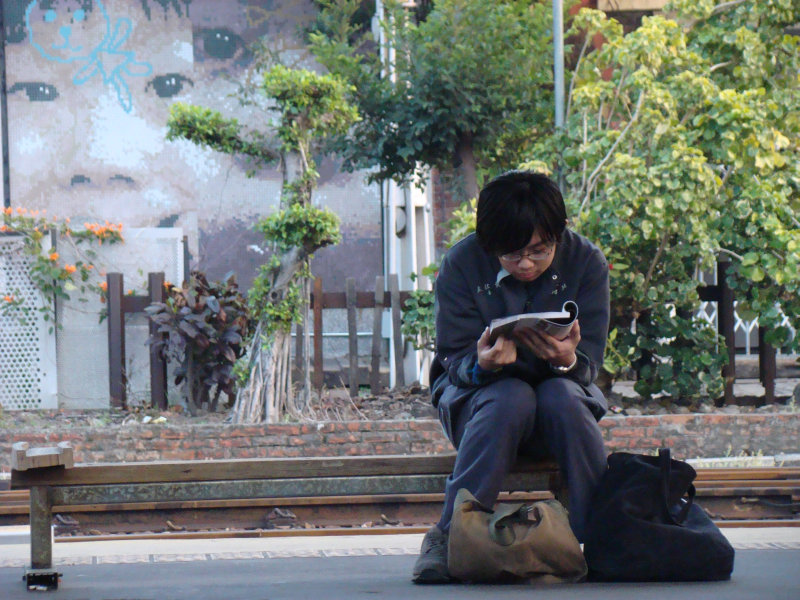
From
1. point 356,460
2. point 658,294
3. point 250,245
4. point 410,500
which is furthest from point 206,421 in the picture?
point 356,460

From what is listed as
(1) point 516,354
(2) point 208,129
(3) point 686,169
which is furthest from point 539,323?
(2) point 208,129

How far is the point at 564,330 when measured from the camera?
296 cm

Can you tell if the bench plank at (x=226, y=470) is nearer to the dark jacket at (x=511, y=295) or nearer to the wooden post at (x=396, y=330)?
the dark jacket at (x=511, y=295)

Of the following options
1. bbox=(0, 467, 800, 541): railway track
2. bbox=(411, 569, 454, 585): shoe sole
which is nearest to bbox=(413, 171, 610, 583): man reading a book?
bbox=(411, 569, 454, 585): shoe sole

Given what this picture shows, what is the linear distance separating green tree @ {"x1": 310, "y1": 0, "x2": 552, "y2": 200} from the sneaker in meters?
6.71

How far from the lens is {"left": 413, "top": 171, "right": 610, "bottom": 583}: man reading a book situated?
117 inches

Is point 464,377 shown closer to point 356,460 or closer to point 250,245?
point 356,460

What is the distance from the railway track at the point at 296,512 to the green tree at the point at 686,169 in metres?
2.72

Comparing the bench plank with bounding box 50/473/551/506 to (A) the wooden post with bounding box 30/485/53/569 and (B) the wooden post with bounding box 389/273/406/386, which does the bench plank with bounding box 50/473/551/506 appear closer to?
(A) the wooden post with bounding box 30/485/53/569

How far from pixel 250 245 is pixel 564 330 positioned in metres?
10.1

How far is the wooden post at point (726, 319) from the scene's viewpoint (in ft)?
30.0

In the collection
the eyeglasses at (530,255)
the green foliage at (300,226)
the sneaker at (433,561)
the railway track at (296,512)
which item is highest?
the green foliage at (300,226)

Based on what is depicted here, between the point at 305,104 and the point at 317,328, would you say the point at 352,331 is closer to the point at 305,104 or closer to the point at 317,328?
the point at 317,328

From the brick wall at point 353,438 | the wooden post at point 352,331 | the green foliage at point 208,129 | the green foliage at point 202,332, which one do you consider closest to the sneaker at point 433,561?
the brick wall at point 353,438
